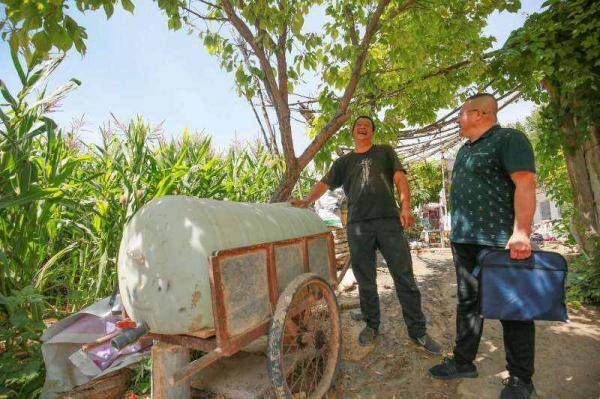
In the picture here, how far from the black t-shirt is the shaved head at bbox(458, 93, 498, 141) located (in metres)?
0.80

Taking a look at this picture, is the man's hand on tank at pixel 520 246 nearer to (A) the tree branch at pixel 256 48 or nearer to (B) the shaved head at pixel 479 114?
(B) the shaved head at pixel 479 114

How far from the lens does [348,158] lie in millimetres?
3119

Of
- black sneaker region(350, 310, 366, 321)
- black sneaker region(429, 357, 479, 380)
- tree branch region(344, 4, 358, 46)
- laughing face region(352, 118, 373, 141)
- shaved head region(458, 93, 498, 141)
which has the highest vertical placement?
tree branch region(344, 4, 358, 46)

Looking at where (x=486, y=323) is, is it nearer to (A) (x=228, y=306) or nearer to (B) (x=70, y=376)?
(A) (x=228, y=306)

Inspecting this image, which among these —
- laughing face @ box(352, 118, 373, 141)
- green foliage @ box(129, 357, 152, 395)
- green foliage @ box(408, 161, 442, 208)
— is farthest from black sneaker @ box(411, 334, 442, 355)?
green foliage @ box(408, 161, 442, 208)

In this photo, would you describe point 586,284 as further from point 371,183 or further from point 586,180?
point 371,183

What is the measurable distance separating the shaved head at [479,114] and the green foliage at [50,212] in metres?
2.25

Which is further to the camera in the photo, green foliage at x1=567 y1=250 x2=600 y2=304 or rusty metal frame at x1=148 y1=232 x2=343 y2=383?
green foliage at x1=567 y1=250 x2=600 y2=304

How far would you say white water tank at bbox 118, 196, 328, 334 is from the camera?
1559 millimetres

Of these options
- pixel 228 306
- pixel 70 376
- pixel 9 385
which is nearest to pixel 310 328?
pixel 228 306

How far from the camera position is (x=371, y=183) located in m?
2.89

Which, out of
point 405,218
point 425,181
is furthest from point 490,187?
point 425,181

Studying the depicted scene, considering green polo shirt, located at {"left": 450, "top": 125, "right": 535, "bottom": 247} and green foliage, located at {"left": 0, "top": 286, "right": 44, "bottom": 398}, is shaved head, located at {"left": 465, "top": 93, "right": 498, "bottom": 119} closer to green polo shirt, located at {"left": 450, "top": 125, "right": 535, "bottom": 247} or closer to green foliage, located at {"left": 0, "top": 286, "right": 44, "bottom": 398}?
green polo shirt, located at {"left": 450, "top": 125, "right": 535, "bottom": 247}

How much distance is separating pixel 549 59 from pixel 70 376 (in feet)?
17.9
